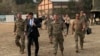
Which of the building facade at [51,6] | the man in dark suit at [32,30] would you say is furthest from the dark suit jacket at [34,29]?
the building facade at [51,6]

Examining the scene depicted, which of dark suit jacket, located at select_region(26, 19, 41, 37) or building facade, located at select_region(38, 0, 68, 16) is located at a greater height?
dark suit jacket, located at select_region(26, 19, 41, 37)

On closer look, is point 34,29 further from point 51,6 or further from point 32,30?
point 51,6

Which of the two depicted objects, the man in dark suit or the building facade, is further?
the building facade

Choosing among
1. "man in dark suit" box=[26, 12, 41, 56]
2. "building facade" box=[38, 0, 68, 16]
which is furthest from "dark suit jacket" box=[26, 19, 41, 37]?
"building facade" box=[38, 0, 68, 16]

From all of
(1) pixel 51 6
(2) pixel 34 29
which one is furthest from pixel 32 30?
(1) pixel 51 6

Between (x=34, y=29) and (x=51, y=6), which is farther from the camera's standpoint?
(x=51, y=6)

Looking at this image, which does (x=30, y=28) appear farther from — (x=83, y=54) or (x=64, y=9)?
(x=64, y=9)

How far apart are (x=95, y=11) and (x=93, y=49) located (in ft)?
99.1

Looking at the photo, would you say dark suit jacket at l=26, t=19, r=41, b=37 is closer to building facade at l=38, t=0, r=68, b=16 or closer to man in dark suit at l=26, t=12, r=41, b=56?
man in dark suit at l=26, t=12, r=41, b=56

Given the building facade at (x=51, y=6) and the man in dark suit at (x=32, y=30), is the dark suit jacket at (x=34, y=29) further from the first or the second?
the building facade at (x=51, y=6)

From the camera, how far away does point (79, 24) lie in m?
15.0

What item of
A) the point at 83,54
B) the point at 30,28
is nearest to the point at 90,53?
the point at 83,54

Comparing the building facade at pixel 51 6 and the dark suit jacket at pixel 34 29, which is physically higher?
the dark suit jacket at pixel 34 29

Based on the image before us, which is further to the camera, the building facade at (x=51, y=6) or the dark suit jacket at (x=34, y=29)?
the building facade at (x=51, y=6)
